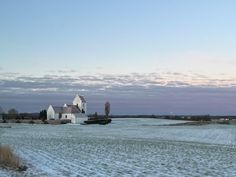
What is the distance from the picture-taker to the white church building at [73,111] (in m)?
157

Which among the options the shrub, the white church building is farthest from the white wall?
the shrub

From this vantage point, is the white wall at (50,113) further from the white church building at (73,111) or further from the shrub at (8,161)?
the shrub at (8,161)

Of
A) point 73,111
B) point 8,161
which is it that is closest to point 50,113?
point 73,111

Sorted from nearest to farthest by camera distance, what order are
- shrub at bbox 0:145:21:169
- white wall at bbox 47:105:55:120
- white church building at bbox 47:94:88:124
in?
shrub at bbox 0:145:21:169 < white church building at bbox 47:94:88:124 < white wall at bbox 47:105:55:120

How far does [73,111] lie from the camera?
158500 millimetres

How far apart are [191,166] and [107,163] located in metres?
4.70

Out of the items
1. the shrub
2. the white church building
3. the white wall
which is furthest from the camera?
the white wall

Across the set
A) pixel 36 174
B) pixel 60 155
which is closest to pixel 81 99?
pixel 60 155

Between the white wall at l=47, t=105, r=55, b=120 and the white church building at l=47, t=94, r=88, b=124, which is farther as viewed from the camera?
the white wall at l=47, t=105, r=55, b=120

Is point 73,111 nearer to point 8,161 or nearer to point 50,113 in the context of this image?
point 50,113

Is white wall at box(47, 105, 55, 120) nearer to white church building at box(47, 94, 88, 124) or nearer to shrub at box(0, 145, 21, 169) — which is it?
white church building at box(47, 94, 88, 124)

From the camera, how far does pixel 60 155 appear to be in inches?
1305

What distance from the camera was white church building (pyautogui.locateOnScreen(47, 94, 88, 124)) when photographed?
156750 mm

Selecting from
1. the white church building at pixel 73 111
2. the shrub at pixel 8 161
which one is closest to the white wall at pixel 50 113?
the white church building at pixel 73 111
